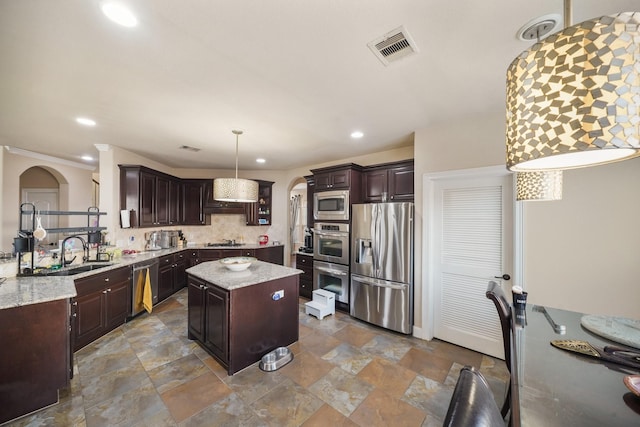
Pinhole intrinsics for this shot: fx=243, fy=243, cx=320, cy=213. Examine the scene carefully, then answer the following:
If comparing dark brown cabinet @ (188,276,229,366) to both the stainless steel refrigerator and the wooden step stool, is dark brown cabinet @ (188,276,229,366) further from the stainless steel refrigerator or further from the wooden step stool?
the stainless steel refrigerator

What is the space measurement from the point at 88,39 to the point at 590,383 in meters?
3.22

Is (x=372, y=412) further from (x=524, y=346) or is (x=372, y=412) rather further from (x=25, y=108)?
(x=25, y=108)

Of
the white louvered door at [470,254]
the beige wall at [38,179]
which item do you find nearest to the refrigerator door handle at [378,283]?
the white louvered door at [470,254]

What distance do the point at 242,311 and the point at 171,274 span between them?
290 cm

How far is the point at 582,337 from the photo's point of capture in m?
1.42

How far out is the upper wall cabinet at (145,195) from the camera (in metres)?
3.99

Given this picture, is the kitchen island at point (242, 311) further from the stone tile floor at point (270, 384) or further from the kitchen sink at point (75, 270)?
the kitchen sink at point (75, 270)

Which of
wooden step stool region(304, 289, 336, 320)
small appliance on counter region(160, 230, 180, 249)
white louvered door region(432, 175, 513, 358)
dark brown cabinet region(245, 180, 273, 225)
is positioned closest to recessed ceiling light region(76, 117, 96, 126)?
small appliance on counter region(160, 230, 180, 249)

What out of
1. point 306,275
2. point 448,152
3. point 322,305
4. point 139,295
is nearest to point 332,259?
point 322,305

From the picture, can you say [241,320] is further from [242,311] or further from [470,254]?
[470,254]

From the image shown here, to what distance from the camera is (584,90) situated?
58 centimetres

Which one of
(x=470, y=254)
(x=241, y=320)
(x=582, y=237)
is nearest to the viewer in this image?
(x=582, y=237)

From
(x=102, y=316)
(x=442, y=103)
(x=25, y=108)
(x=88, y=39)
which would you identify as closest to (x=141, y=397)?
(x=102, y=316)

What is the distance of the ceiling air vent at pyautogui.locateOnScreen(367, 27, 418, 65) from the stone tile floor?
2.66 m
